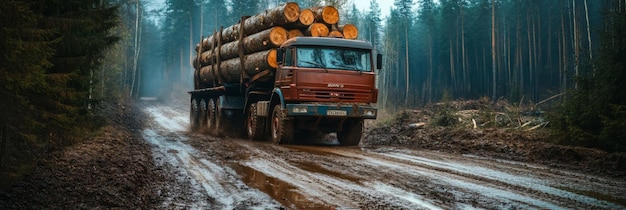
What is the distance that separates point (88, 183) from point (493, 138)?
955cm

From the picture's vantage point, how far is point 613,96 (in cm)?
930

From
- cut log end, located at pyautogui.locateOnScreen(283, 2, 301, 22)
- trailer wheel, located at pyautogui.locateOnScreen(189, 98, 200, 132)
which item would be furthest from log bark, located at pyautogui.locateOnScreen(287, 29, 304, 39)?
trailer wheel, located at pyautogui.locateOnScreen(189, 98, 200, 132)

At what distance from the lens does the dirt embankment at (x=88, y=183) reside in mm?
4738

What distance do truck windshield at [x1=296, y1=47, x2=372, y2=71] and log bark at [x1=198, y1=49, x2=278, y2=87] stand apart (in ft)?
4.10

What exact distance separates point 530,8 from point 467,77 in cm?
1025

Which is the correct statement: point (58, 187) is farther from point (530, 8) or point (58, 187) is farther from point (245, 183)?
point (530, 8)

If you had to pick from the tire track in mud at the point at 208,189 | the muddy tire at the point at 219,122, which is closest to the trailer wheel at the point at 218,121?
the muddy tire at the point at 219,122

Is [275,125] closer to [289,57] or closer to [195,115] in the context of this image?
[289,57]

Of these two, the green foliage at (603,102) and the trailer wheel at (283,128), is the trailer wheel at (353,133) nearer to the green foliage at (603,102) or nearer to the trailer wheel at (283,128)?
the trailer wheel at (283,128)

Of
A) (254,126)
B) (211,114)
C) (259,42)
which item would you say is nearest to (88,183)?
(254,126)

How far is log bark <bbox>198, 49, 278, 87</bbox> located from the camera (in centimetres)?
1359

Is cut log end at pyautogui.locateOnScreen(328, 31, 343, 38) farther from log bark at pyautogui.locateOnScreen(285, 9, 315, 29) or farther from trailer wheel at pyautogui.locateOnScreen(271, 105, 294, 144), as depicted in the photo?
trailer wheel at pyautogui.locateOnScreen(271, 105, 294, 144)

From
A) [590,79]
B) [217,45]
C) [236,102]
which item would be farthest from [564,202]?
[217,45]

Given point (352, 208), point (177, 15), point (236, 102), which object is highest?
point (177, 15)
